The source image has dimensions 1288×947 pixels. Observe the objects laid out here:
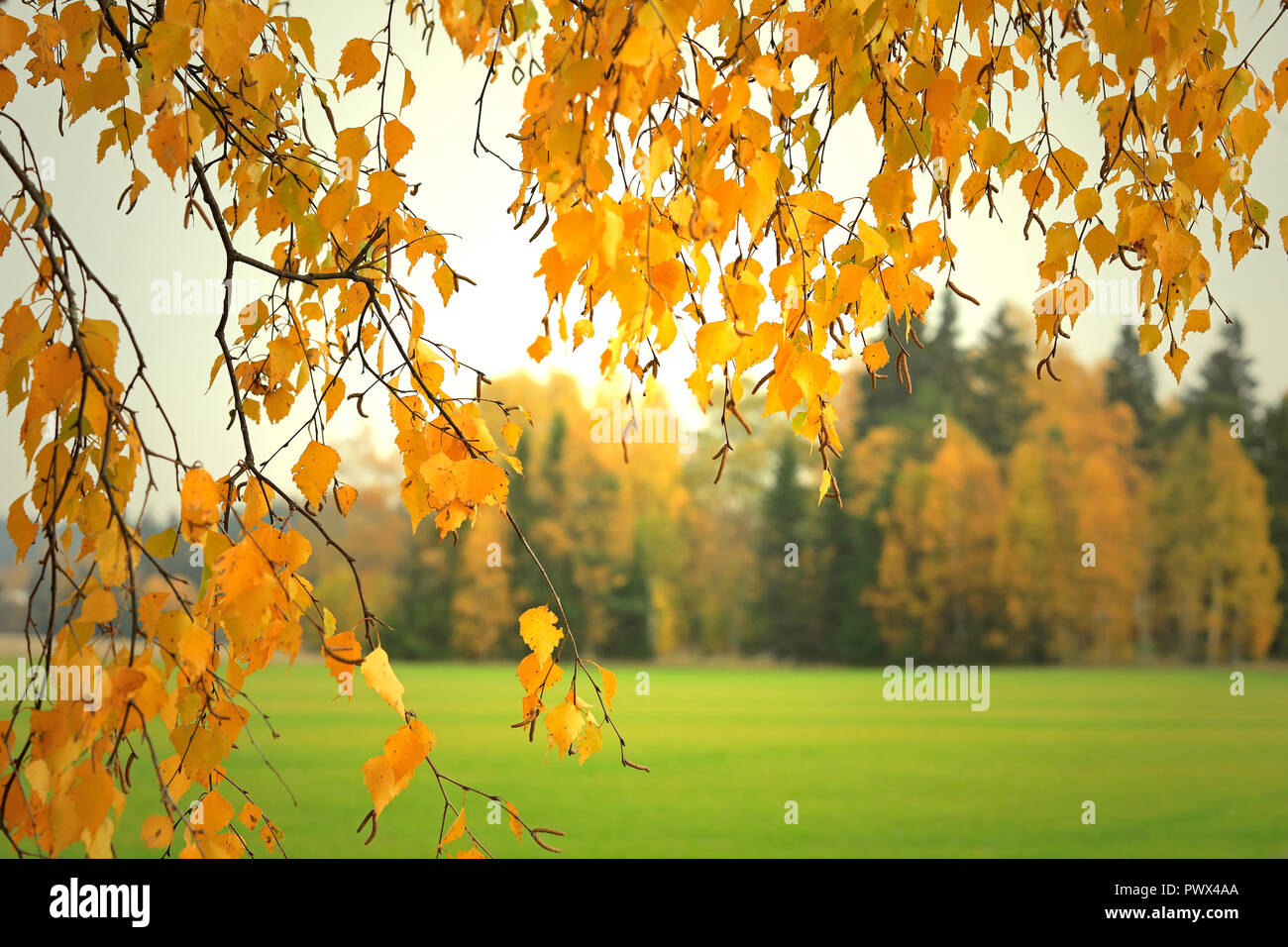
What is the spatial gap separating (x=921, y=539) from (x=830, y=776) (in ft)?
52.2

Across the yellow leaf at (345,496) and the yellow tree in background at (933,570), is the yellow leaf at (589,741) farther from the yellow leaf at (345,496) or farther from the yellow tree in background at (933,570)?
the yellow tree in background at (933,570)

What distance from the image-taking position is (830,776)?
481 inches

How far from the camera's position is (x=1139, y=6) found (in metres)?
1.16

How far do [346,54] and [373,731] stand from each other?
1649 cm

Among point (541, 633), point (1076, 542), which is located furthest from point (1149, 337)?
point (1076, 542)

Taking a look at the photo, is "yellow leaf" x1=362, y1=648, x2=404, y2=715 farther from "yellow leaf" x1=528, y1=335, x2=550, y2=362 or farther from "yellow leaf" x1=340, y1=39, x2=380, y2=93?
"yellow leaf" x1=340, y1=39, x2=380, y2=93

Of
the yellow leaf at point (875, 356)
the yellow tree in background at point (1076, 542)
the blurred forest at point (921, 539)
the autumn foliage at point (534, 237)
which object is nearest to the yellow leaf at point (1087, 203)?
the autumn foliage at point (534, 237)

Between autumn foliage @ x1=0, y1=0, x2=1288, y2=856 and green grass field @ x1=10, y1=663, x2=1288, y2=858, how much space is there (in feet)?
9.12

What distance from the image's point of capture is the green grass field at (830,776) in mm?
9023

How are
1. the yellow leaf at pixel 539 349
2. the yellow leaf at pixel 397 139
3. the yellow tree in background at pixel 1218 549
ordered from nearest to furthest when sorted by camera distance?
1. the yellow leaf at pixel 539 349
2. the yellow leaf at pixel 397 139
3. the yellow tree in background at pixel 1218 549

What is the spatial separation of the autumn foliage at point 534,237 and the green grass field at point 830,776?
109 inches

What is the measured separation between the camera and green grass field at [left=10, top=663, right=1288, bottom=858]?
902 cm
